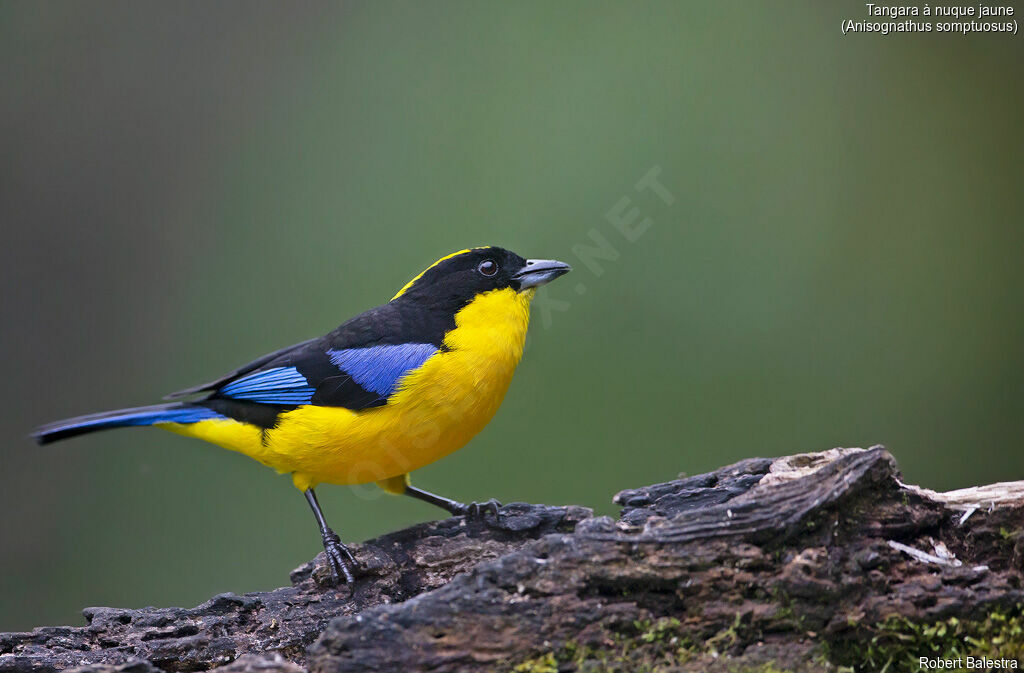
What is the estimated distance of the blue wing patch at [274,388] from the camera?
568 centimetres

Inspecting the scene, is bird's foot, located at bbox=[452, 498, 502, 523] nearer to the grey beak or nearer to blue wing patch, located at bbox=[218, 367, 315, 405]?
blue wing patch, located at bbox=[218, 367, 315, 405]

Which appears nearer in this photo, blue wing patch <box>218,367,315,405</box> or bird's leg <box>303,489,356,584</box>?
bird's leg <box>303,489,356,584</box>

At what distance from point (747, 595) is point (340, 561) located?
7.95 ft

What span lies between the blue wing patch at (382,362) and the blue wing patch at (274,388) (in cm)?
28

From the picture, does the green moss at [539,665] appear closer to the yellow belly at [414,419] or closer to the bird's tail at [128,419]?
the yellow belly at [414,419]

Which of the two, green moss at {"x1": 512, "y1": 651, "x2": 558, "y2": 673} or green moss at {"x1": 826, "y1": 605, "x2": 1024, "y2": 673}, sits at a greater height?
green moss at {"x1": 512, "y1": 651, "x2": 558, "y2": 673}

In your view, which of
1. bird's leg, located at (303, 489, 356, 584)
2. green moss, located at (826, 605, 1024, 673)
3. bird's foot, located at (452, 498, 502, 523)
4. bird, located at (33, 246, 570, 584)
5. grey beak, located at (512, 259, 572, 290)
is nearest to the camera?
green moss, located at (826, 605, 1024, 673)

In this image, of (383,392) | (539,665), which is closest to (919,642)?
(539,665)

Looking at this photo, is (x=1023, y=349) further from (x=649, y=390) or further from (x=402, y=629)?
(x=402, y=629)

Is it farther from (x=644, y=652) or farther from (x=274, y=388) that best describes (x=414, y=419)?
(x=644, y=652)

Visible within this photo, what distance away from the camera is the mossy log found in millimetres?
3494

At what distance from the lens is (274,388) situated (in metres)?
5.79

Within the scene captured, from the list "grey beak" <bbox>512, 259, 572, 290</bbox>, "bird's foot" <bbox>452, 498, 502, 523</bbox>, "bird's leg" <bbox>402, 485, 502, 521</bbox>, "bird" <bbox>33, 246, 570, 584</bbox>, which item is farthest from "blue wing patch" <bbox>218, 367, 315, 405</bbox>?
"grey beak" <bbox>512, 259, 572, 290</bbox>

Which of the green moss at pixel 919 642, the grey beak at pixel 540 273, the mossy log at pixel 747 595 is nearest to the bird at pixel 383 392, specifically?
the grey beak at pixel 540 273
